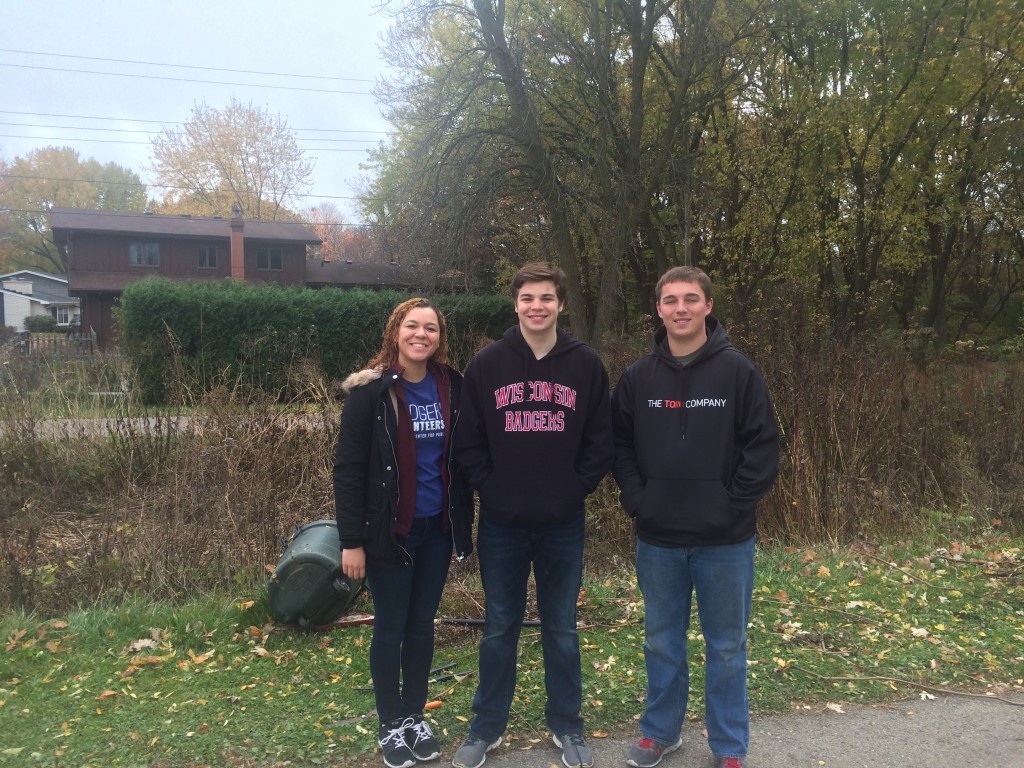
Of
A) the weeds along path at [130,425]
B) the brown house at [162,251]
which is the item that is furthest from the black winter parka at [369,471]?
the brown house at [162,251]

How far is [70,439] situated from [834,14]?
1714 cm

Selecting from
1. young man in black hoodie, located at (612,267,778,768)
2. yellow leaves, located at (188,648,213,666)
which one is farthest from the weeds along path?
young man in black hoodie, located at (612,267,778,768)

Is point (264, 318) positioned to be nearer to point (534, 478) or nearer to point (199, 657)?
point (199, 657)

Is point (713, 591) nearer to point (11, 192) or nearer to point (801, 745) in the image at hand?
point (801, 745)

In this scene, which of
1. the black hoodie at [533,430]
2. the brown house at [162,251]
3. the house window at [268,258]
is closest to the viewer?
the black hoodie at [533,430]

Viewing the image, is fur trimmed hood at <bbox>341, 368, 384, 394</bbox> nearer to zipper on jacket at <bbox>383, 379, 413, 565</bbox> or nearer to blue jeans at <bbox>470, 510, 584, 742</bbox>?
zipper on jacket at <bbox>383, 379, 413, 565</bbox>

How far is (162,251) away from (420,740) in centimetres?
3952

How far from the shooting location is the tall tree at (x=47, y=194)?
57.2m

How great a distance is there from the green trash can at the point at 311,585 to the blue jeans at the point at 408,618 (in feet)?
4.47

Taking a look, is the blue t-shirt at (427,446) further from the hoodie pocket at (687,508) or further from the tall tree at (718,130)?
the tall tree at (718,130)

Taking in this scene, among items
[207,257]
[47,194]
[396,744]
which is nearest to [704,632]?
[396,744]

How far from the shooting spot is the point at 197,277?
37.9 m

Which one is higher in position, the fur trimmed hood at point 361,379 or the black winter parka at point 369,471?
the fur trimmed hood at point 361,379

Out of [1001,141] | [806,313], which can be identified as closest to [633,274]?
[1001,141]
